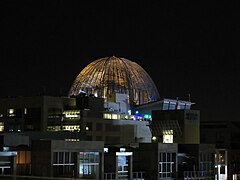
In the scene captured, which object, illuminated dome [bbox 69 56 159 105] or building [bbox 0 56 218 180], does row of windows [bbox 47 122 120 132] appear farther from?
illuminated dome [bbox 69 56 159 105]

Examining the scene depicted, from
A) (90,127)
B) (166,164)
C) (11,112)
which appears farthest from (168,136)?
(11,112)

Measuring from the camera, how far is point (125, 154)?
3413 inches

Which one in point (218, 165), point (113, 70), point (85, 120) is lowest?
point (218, 165)

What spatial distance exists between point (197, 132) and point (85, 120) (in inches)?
1075

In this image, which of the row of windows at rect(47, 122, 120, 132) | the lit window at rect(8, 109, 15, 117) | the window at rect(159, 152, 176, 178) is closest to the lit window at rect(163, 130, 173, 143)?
the row of windows at rect(47, 122, 120, 132)

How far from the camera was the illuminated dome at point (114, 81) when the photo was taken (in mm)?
171625

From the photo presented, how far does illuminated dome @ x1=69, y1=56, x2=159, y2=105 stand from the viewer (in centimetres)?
17162

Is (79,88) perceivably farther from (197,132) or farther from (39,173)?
(39,173)

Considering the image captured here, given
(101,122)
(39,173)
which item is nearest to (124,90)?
(101,122)

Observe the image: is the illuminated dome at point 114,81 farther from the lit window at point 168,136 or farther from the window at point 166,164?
the window at point 166,164

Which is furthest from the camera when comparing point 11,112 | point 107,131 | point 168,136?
point 11,112

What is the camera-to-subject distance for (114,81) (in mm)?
172750

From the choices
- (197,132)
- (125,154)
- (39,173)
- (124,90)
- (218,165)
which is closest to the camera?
(39,173)

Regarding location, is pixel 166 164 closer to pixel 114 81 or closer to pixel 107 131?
pixel 107 131
